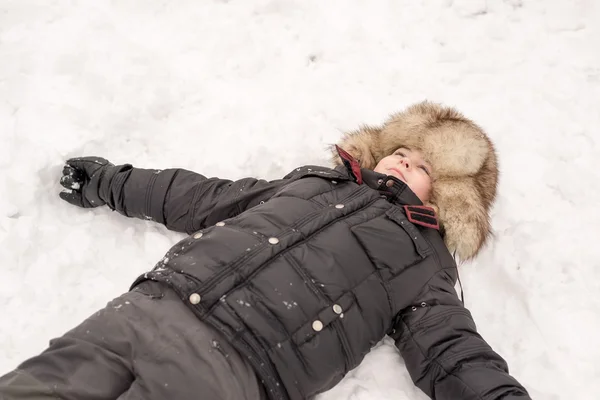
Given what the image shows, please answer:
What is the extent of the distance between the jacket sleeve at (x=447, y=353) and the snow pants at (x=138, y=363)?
0.72m

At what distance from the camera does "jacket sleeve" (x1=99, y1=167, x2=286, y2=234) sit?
8.32 feet

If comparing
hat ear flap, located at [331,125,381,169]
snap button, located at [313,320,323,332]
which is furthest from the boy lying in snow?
hat ear flap, located at [331,125,381,169]

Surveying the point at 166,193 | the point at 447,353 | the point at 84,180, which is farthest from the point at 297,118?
the point at 447,353

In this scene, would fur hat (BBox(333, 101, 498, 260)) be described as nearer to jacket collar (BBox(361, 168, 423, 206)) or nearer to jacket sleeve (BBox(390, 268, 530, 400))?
jacket collar (BBox(361, 168, 423, 206))

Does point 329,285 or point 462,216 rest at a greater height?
point 329,285

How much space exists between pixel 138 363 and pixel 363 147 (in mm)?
1715

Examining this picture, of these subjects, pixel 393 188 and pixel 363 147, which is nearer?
pixel 393 188

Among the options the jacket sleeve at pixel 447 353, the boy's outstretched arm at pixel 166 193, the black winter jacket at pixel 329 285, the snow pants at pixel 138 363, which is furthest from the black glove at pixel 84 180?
the jacket sleeve at pixel 447 353

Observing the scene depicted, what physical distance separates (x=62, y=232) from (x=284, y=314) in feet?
4.63

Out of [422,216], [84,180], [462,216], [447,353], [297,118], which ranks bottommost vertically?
[447,353]

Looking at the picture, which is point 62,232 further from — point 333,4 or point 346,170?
point 333,4

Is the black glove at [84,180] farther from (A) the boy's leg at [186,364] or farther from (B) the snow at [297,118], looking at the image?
(A) the boy's leg at [186,364]

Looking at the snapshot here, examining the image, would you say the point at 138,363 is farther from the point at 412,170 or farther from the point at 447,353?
the point at 412,170

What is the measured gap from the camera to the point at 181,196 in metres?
2.58
